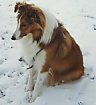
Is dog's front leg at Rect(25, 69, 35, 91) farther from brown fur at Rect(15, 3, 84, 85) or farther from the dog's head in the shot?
the dog's head

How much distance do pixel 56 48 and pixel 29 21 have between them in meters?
0.72

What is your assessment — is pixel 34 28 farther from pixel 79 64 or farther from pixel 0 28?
pixel 0 28

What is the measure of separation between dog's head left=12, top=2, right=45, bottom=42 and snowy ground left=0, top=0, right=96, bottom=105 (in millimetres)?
1139

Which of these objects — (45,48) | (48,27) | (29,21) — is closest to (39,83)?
(45,48)

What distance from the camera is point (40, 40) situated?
391 cm

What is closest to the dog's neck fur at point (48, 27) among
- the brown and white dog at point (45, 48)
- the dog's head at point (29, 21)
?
the brown and white dog at point (45, 48)

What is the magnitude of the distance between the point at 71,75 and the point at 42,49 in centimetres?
76

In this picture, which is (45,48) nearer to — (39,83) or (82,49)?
(39,83)

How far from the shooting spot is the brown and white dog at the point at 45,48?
3.66 meters

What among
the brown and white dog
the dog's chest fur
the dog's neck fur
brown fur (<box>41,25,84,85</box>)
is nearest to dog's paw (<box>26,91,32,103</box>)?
the brown and white dog

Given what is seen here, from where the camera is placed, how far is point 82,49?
5379 millimetres

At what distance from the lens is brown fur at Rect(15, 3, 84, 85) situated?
11.9ft

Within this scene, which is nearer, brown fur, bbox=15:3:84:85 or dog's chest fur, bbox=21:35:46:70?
brown fur, bbox=15:3:84:85

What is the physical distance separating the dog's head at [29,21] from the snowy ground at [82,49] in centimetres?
114
